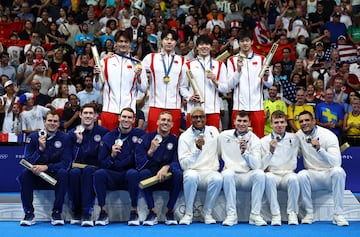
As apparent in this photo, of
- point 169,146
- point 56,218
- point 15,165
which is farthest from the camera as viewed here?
point 15,165

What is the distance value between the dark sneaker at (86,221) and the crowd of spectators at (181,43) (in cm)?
473

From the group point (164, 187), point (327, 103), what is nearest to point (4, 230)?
point (164, 187)

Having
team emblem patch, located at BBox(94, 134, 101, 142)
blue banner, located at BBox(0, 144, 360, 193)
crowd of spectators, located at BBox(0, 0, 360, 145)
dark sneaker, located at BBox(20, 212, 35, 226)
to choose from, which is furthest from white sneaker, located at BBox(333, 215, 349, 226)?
dark sneaker, located at BBox(20, 212, 35, 226)

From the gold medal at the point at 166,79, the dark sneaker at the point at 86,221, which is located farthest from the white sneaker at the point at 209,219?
the gold medal at the point at 166,79

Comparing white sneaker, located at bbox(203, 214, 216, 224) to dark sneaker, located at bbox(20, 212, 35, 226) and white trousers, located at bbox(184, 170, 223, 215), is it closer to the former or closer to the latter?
white trousers, located at bbox(184, 170, 223, 215)

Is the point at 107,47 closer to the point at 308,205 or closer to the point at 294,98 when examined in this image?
the point at 294,98

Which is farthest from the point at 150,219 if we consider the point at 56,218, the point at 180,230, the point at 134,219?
the point at 56,218

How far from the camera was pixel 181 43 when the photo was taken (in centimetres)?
1881

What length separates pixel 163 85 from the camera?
12.5 m

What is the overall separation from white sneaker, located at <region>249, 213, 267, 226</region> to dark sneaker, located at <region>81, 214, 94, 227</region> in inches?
93.8

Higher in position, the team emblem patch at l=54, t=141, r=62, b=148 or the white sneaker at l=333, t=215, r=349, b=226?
the team emblem patch at l=54, t=141, r=62, b=148

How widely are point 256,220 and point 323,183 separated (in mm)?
1255

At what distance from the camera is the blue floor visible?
10.5 meters

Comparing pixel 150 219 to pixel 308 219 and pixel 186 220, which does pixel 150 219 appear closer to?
pixel 186 220
